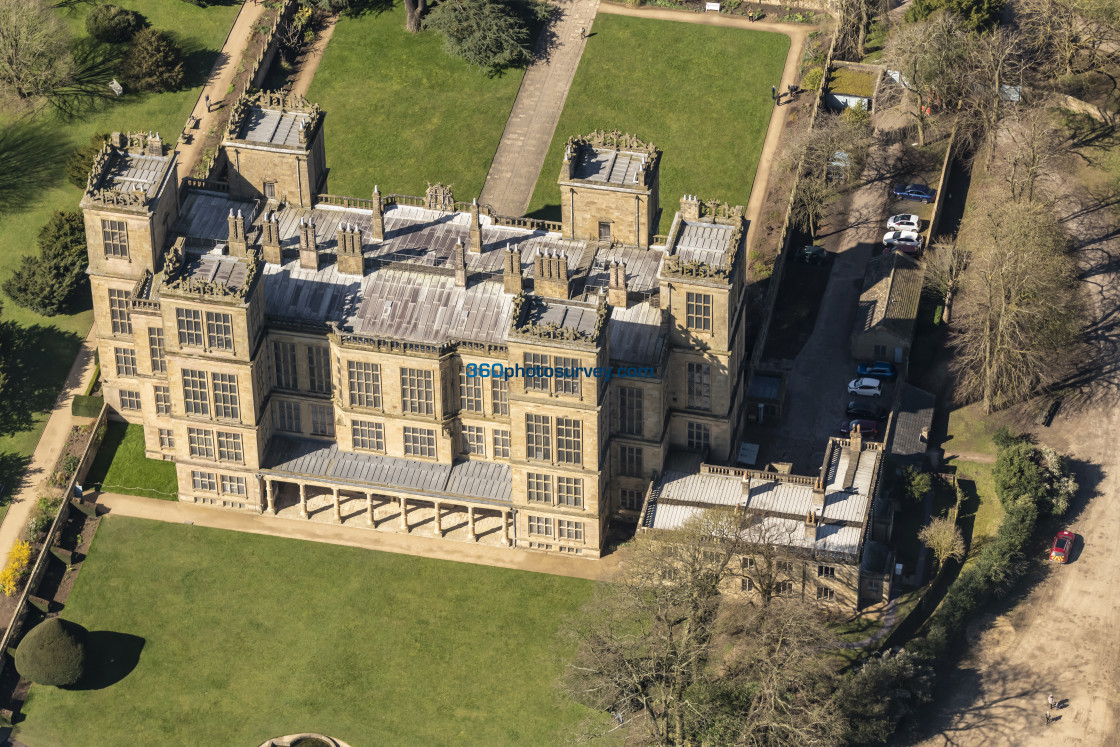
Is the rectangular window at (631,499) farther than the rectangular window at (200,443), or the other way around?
the rectangular window at (200,443)

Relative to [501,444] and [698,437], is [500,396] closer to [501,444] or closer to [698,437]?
[501,444]

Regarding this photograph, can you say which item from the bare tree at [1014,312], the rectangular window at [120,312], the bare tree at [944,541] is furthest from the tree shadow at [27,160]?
the bare tree at [944,541]

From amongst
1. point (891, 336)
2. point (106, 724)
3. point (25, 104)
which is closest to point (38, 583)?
point (106, 724)

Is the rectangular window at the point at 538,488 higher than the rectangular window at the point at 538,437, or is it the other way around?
the rectangular window at the point at 538,437

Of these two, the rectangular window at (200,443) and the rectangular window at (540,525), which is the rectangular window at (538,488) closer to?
the rectangular window at (540,525)

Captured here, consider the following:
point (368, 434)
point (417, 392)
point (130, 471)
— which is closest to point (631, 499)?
point (417, 392)

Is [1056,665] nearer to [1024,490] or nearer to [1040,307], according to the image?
[1024,490]
